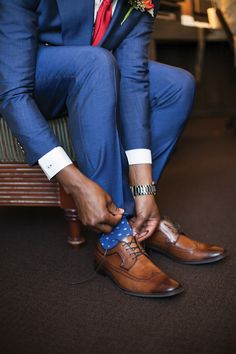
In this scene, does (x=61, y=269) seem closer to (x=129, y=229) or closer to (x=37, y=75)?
(x=129, y=229)

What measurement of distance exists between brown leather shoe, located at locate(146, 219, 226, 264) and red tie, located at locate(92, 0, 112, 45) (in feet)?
1.39

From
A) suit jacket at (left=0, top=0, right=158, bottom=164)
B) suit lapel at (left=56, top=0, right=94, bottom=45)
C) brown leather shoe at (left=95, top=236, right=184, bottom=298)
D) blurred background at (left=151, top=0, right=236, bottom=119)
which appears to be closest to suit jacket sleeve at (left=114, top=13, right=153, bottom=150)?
suit jacket at (left=0, top=0, right=158, bottom=164)

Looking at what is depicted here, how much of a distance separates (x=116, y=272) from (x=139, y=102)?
0.36 m

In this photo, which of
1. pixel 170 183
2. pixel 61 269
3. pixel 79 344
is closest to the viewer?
pixel 79 344

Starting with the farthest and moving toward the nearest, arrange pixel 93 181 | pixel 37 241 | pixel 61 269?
pixel 37 241 → pixel 61 269 → pixel 93 181

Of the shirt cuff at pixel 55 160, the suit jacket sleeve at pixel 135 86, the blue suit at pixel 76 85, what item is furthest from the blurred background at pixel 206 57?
the shirt cuff at pixel 55 160

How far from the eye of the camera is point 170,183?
1515 millimetres

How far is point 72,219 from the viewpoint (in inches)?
37.2

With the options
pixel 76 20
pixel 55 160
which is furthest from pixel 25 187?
pixel 76 20

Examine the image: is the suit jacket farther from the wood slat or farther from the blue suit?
the wood slat

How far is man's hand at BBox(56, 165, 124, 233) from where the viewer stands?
672 millimetres

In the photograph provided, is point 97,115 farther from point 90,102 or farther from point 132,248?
point 132,248

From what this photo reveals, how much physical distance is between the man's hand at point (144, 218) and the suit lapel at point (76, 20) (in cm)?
35

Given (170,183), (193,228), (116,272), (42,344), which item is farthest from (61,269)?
(170,183)
